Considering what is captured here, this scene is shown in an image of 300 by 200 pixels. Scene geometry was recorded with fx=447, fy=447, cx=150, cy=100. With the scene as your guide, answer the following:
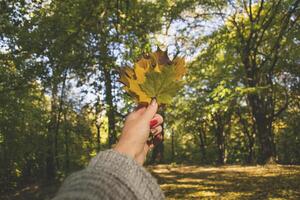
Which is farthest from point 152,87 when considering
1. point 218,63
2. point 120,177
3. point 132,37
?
point 218,63

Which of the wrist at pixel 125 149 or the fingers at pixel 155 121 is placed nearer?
the wrist at pixel 125 149

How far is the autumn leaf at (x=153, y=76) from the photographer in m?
1.14

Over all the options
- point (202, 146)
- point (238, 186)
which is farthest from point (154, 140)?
point (202, 146)

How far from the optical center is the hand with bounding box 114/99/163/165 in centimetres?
92

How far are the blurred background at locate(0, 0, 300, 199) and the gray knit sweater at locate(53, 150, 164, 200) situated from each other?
0.58m

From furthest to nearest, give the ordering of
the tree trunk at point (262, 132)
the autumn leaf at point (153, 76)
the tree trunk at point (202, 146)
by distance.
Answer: the tree trunk at point (202, 146) → the tree trunk at point (262, 132) → the autumn leaf at point (153, 76)

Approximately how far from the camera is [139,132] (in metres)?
0.96

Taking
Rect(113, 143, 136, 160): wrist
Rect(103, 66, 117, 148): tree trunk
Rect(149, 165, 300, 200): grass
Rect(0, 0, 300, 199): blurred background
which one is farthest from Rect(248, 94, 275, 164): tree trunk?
Rect(113, 143, 136, 160): wrist

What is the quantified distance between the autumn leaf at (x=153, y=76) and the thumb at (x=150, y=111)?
0.10ft

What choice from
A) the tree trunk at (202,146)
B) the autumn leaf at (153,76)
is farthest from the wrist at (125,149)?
the tree trunk at (202,146)

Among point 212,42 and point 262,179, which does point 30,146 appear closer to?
point 212,42

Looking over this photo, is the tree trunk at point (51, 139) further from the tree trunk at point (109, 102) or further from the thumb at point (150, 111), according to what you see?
the thumb at point (150, 111)

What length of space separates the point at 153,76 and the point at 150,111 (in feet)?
0.40

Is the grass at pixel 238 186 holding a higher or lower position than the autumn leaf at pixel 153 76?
lower
